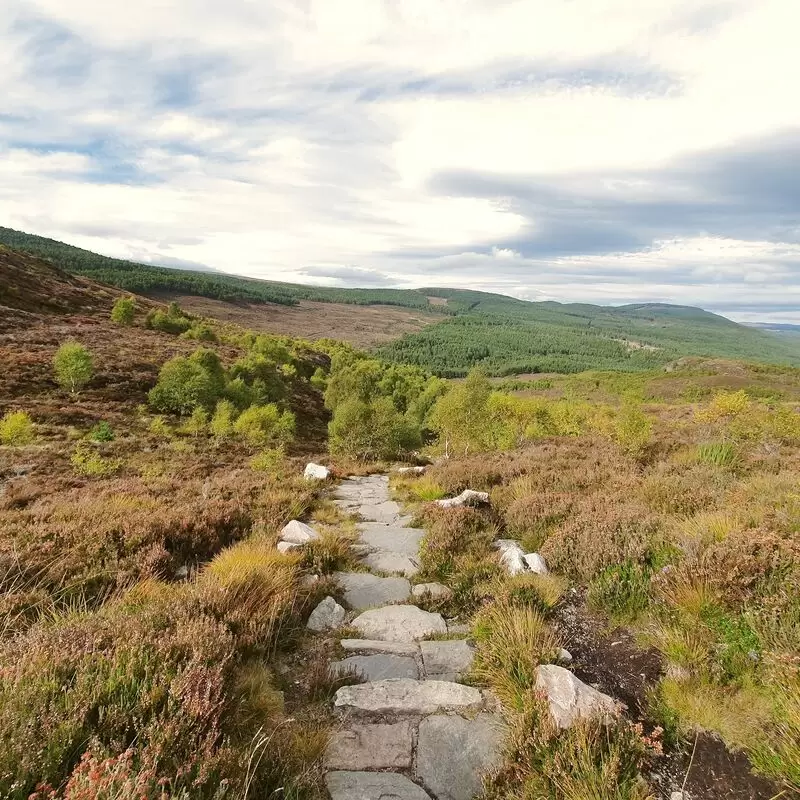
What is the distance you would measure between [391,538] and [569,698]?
5643mm

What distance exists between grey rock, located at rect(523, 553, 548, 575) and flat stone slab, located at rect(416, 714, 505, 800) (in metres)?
2.82

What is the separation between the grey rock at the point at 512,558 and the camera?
655 centimetres

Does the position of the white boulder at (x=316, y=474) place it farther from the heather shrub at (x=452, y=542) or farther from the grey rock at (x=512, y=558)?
the grey rock at (x=512, y=558)

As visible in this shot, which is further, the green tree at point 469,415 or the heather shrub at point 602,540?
the green tree at point 469,415

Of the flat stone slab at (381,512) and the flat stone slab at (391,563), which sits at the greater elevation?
the flat stone slab at (391,563)

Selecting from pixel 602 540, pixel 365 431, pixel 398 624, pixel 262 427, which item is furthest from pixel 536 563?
pixel 262 427

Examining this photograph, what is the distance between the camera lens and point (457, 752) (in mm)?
3570

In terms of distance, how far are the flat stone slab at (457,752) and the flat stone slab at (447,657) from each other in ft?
2.35

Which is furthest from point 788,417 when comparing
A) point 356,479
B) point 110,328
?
point 110,328

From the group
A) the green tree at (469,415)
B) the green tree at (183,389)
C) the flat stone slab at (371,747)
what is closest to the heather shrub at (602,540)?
the flat stone slab at (371,747)

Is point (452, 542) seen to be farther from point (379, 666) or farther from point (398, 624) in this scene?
point (379, 666)

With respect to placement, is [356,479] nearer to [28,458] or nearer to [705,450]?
[705,450]

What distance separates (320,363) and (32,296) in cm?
4646

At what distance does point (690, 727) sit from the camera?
3656mm
